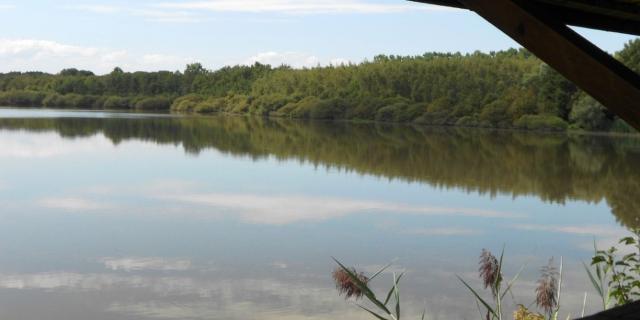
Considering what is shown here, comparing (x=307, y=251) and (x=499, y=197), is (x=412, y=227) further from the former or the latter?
(x=499, y=197)

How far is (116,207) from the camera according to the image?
11375 millimetres

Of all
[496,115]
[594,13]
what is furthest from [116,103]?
[594,13]

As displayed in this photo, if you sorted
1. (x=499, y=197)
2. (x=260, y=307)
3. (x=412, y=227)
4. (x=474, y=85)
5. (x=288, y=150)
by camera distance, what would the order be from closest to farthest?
(x=260, y=307) < (x=412, y=227) < (x=499, y=197) < (x=288, y=150) < (x=474, y=85)

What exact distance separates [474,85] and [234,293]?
123ft

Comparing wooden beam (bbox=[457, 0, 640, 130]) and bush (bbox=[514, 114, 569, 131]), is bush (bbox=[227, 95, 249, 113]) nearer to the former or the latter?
bush (bbox=[514, 114, 569, 131])

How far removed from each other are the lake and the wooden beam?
4.05 feet

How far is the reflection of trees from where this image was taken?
15.4m

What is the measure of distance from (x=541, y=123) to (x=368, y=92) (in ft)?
43.9

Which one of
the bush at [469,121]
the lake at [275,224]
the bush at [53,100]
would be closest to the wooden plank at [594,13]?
the lake at [275,224]

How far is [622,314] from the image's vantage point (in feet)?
5.59

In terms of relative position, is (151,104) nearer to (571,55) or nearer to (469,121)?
(469,121)

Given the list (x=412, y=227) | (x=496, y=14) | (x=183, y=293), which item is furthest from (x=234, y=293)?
(x=496, y=14)

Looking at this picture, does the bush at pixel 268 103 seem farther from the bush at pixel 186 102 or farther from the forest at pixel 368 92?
the bush at pixel 186 102

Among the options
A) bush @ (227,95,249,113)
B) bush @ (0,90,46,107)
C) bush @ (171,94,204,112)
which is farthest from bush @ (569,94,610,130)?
bush @ (0,90,46,107)
